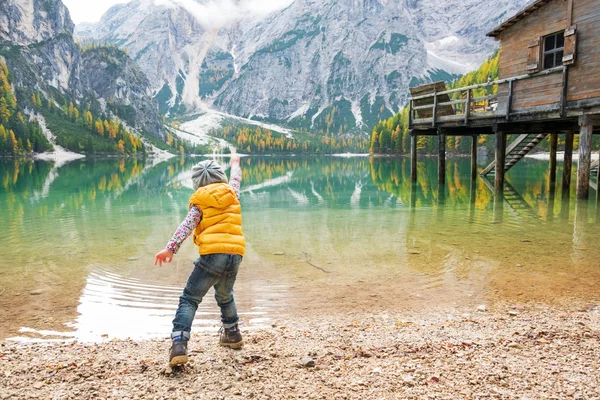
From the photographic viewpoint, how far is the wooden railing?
22.1 m

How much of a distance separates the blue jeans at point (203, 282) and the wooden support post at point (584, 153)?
19.4 m

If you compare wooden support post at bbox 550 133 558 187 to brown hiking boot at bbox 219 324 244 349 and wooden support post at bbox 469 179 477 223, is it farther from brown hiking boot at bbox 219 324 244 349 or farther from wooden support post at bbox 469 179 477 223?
brown hiking boot at bbox 219 324 244 349

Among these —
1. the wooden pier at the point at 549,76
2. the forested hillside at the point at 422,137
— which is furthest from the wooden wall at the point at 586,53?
the forested hillside at the point at 422,137

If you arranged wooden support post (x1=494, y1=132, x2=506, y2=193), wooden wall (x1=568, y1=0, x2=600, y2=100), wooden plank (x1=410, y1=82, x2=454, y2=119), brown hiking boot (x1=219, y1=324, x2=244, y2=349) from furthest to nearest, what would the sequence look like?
wooden plank (x1=410, y1=82, x2=454, y2=119)
wooden support post (x1=494, y1=132, x2=506, y2=193)
wooden wall (x1=568, y1=0, x2=600, y2=100)
brown hiking boot (x1=219, y1=324, x2=244, y2=349)

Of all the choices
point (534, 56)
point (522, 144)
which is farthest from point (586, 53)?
point (522, 144)

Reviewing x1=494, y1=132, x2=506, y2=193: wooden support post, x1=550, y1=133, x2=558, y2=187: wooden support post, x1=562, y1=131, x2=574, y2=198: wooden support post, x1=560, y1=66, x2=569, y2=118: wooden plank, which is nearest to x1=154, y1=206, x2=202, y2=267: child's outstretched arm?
x1=560, y1=66, x2=569, y2=118: wooden plank

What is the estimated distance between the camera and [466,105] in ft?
80.8

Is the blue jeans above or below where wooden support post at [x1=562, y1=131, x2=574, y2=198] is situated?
below

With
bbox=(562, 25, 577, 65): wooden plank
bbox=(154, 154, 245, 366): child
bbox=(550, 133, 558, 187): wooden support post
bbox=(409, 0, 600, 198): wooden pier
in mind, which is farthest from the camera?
bbox=(550, 133, 558, 187): wooden support post

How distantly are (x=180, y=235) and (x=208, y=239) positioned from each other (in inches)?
12.5

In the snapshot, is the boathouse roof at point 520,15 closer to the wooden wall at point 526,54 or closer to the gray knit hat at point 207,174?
the wooden wall at point 526,54

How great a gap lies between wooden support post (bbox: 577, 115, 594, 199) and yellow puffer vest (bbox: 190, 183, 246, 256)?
19.3 m

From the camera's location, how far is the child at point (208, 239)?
5.16 meters

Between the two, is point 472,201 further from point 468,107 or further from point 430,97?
point 430,97
